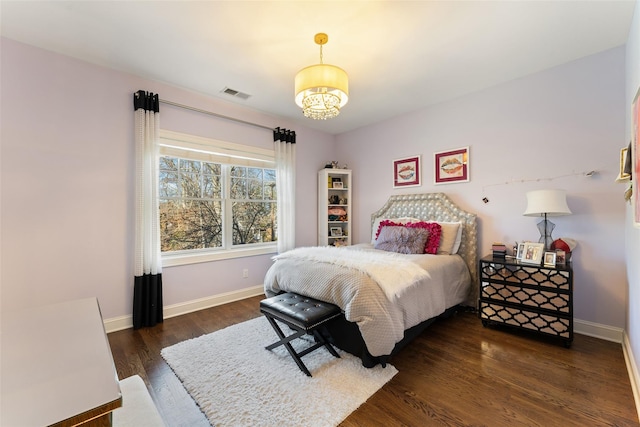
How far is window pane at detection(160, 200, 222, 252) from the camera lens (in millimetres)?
3238

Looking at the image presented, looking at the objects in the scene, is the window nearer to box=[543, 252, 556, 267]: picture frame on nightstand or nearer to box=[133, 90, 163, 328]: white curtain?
box=[133, 90, 163, 328]: white curtain

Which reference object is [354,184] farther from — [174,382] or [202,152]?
[174,382]

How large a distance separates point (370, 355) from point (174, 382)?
1415mm

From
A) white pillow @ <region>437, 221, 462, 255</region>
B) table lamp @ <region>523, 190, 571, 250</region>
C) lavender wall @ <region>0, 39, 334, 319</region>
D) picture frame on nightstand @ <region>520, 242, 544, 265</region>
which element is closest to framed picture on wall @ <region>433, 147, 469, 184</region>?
white pillow @ <region>437, 221, 462, 255</region>

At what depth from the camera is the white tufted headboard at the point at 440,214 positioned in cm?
316

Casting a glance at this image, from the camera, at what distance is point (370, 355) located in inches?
78.2

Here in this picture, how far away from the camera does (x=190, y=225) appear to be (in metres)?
3.42

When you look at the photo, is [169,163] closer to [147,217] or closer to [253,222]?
[147,217]

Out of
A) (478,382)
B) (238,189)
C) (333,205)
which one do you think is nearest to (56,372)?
(478,382)

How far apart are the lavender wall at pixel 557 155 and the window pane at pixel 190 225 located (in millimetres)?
2983

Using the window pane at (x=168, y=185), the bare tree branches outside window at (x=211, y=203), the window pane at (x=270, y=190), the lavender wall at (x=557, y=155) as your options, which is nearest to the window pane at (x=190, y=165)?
the bare tree branches outside window at (x=211, y=203)

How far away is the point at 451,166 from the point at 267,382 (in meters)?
3.17

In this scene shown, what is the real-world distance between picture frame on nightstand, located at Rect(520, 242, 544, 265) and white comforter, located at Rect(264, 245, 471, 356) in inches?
24.7

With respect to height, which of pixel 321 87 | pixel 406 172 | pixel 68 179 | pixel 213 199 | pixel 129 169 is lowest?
pixel 213 199
